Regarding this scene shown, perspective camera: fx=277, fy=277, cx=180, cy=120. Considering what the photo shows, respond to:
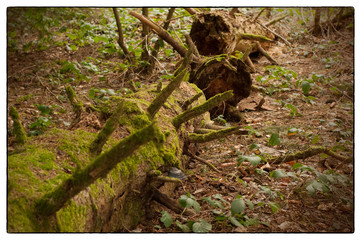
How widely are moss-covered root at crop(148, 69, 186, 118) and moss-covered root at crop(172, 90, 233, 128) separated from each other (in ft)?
0.91

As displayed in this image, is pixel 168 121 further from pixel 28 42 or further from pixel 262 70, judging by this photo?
pixel 262 70

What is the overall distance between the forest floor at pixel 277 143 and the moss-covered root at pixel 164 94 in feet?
1.69

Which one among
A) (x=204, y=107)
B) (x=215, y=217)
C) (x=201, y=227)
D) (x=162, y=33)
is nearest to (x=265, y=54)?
(x=162, y=33)

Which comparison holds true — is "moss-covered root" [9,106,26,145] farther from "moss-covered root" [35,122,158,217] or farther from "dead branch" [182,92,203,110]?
"dead branch" [182,92,203,110]

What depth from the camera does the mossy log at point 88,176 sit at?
4.26ft

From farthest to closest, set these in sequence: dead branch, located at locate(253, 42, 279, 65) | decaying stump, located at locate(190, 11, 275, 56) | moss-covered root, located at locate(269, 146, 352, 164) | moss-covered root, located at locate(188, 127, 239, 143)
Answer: dead branch, located at locate(253, 42, 279, 65), decaying stump, located at locate(190, 11, 275, 56), moss-covered root, located at locate(269, 146, 352, 164), moss-covered root, located at locate(188, 127, 239, 143)

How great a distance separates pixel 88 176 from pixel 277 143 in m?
1.95

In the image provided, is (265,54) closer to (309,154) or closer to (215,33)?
(215,33)

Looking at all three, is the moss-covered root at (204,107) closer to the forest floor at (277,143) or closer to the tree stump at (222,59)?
the forest floor at (277,143)

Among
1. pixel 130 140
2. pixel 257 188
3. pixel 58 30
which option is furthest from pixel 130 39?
pixel 130 140

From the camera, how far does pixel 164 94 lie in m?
2.14

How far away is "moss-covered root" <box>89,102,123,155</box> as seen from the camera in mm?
1662

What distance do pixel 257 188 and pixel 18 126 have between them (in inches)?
77.6

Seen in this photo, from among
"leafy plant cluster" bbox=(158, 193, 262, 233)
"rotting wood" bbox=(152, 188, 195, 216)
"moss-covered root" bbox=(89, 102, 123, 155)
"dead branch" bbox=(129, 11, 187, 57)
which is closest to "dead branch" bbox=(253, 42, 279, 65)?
"dead branch" bbox=(129, 11, 187, 57)
